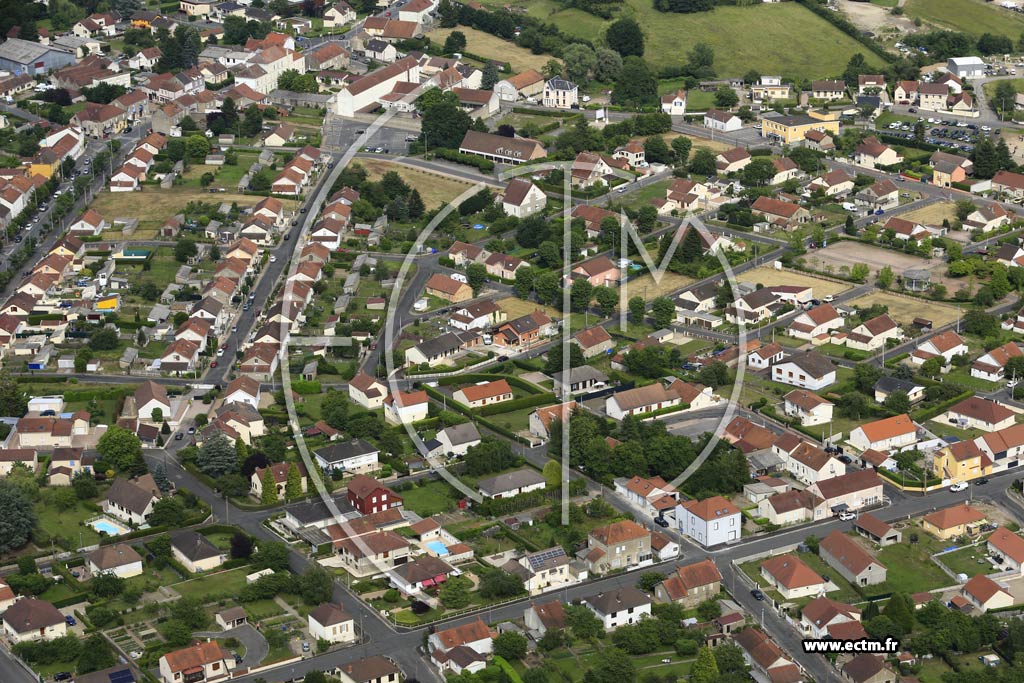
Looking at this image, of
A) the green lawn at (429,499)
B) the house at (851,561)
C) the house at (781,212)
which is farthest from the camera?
the house at (781,212)

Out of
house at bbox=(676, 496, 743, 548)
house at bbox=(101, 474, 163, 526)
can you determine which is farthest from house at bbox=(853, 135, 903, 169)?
house at bbox=(101, 474, 163, 526)

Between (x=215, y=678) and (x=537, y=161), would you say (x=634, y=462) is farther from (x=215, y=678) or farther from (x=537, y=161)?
(x=537, y=161)

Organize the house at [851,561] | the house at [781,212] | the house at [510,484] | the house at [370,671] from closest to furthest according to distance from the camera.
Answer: the house at [370,671] → the house at [851,561] → the house at [510,484] → the house at [781,212]

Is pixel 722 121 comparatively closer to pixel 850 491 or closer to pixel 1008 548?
pixel 850 491

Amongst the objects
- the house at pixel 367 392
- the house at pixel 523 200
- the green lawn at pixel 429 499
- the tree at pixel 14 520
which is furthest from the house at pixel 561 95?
the tree at pixel 14 520

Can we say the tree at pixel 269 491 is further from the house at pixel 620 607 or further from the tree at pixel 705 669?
the tree at pixel 705 669

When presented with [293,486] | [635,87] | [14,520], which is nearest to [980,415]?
[293,486]

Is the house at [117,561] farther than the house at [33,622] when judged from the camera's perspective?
Yes
